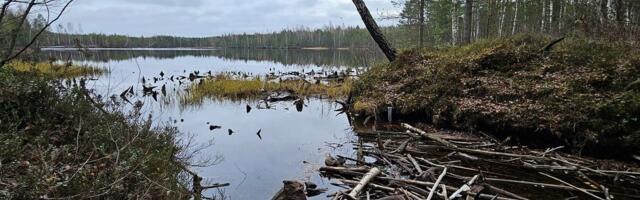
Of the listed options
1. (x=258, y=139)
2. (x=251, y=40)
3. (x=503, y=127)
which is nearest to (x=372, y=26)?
(x=258, y=139)

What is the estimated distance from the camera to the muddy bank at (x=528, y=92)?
7695 mm

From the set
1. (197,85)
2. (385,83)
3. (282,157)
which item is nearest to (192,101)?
(197,85)

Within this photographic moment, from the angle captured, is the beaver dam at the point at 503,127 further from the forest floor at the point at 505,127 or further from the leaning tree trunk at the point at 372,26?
the leaning tree trunk at the point at 372,26

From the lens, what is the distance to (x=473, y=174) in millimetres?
6609

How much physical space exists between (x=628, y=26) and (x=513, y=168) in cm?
754

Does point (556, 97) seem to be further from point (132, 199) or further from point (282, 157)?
point (132, 199)

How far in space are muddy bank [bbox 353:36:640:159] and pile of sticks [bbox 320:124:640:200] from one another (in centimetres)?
59

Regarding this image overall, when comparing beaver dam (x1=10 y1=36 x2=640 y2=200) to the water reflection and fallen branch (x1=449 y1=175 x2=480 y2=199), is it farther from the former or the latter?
the water reflection

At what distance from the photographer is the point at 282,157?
29.1ft

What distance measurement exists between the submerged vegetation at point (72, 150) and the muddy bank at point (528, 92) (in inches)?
238

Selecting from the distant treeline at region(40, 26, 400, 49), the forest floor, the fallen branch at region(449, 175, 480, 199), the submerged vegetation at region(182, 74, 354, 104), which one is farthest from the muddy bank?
the distant treeline at region(40, 26, 400, 49)

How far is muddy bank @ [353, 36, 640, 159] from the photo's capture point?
7695 millimetres

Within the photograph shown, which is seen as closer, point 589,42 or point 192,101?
point 589,42

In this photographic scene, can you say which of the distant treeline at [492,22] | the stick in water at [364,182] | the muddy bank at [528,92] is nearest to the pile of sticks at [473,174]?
the stick in water at [364,182]
